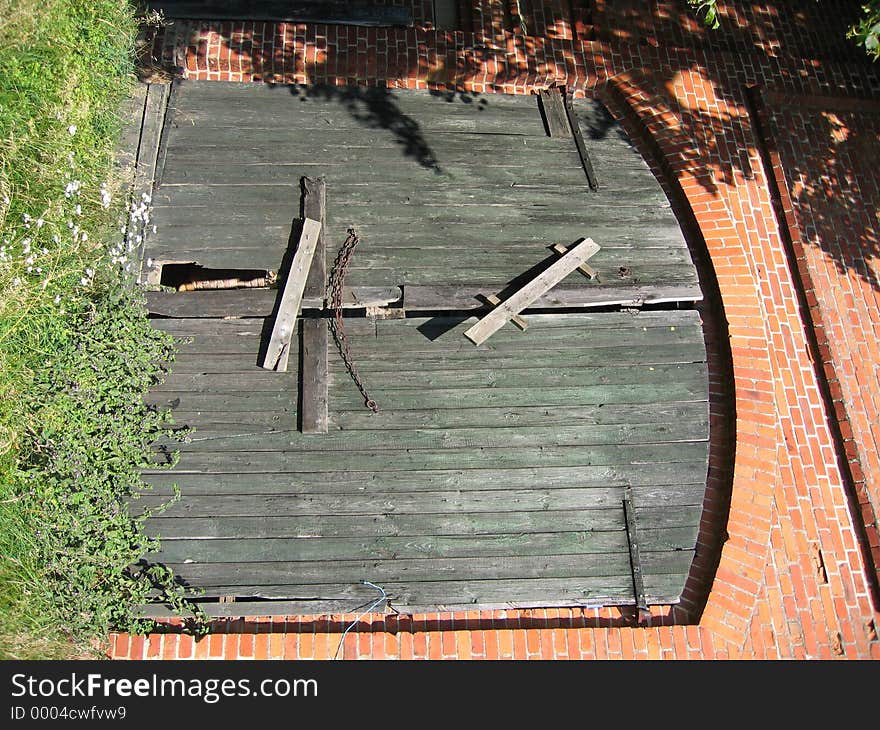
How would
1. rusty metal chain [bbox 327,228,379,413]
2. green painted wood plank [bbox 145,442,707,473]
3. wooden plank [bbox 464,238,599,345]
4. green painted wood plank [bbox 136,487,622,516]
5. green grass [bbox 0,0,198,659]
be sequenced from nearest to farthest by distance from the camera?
green grass [bbox 0,0,198,659]
green painted wood plank [bbox 136,487,622,516]
green painted wood plank [bbox 145,442,707,473]
rusty metal chain [bbox 327,228,379,413]
wooden plank [bbox 464,238,599,345]

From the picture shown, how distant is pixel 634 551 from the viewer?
543 centimetres

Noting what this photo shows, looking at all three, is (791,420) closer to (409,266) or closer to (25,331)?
(409,266)

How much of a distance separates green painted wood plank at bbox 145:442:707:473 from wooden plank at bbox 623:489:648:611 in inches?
13.8

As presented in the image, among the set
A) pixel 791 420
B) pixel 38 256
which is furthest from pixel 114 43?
pixel 791 420

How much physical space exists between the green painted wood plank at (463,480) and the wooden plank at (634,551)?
122 mm

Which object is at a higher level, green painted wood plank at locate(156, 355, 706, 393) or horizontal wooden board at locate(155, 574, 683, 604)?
green painted wood plank at locate(156, 355, 706, 393)

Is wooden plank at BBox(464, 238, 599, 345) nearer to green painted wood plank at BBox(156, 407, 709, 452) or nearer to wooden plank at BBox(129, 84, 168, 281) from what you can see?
green painted wood plank at BBox(156, 407, 709, 452)

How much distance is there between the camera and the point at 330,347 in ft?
18.4

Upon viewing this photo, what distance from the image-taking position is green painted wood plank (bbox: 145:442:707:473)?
5281 mm

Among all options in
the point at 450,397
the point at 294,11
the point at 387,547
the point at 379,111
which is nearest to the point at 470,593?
the point at 387,547

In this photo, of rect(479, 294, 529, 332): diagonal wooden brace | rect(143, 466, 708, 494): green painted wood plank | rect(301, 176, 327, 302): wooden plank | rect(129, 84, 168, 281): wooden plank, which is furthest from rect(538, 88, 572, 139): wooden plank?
rect(129, 84, 168, 281): wooden plank

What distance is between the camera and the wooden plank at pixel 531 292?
5.64 meters

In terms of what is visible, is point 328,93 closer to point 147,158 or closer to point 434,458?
point 147,158

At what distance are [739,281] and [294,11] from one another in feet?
17.4
